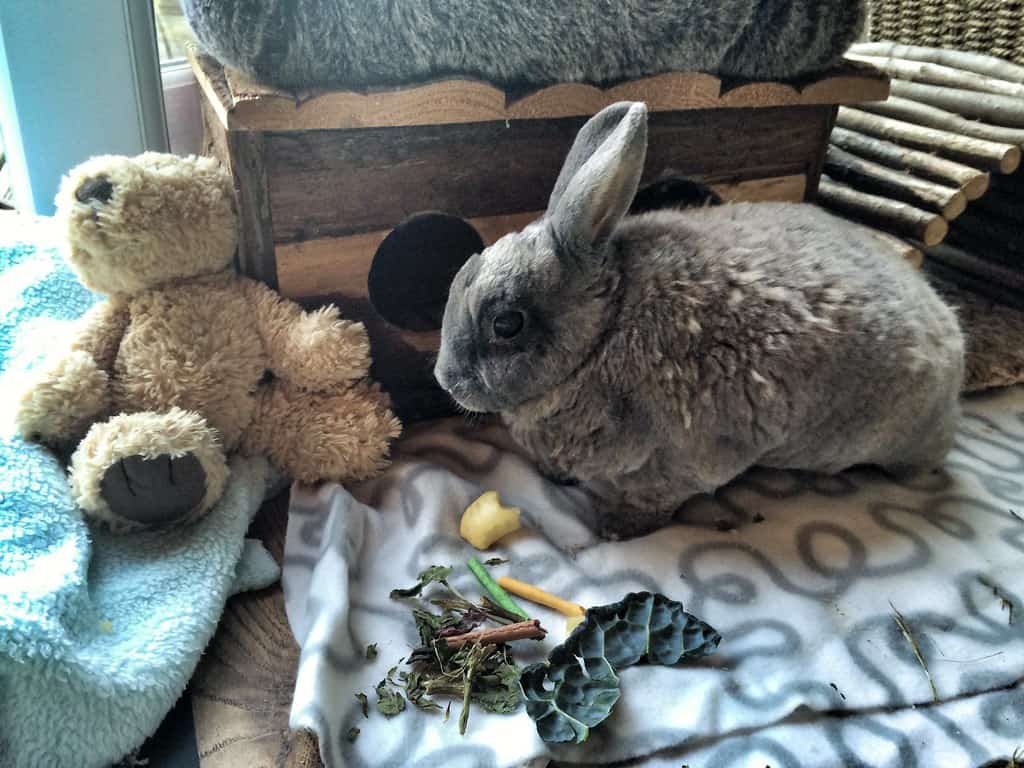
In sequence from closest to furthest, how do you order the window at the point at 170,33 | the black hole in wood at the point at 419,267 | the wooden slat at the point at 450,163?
the wooden slat at the point at 450,163 < the black hole in wood at the point at 419,267 < the window at the point at 170,33

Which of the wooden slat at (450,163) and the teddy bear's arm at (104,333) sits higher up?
the wooden slat at (450,163)

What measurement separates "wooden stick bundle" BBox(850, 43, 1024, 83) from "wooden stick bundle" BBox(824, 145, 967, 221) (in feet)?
1.03

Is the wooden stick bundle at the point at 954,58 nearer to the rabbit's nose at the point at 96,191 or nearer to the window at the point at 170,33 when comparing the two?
the window at the point at 170,33

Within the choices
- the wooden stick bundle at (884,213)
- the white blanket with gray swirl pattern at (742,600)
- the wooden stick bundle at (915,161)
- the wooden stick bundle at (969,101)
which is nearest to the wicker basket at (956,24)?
the wooden stick bundle at (969,101)

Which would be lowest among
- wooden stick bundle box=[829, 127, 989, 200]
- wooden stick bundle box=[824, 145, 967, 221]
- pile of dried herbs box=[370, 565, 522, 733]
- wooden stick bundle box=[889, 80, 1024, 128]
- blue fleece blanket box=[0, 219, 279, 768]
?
pile of dried herbs box=[370, 565, 522, 733]

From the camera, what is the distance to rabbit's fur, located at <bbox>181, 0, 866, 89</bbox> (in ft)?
3.30

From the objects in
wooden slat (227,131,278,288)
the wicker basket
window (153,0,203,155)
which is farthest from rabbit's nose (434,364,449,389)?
the wicker basket

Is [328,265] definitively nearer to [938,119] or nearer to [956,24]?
[938,119]

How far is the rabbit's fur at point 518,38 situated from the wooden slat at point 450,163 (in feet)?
0.28

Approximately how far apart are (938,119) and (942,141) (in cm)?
11

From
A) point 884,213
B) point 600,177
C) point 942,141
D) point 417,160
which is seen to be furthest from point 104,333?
point 942,141

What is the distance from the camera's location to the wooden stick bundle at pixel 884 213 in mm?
1455

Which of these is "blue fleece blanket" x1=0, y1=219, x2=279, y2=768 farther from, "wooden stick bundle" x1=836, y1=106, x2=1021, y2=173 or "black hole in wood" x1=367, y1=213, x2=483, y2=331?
"wooden stick bundle" x1=836, y1=106, x2=1021, y2=173

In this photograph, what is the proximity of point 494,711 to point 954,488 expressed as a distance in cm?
82
